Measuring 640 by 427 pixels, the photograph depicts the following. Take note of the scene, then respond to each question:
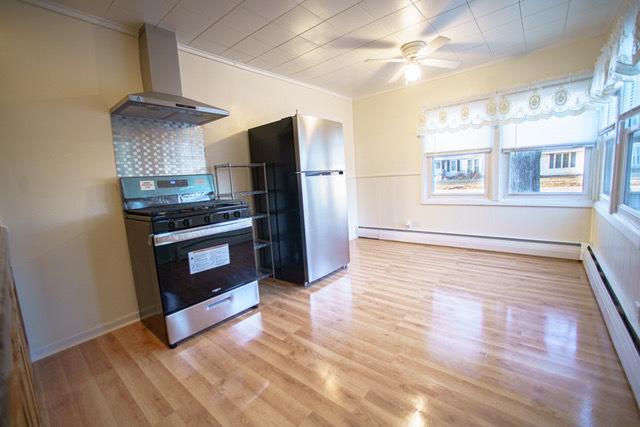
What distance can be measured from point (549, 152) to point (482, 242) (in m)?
1.28

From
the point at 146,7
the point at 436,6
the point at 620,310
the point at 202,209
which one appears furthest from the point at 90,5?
the point at 620,310

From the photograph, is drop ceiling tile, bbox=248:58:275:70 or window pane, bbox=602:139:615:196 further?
drop ceiling tile, bbox=248:58:275:70

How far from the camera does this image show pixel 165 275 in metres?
1.84

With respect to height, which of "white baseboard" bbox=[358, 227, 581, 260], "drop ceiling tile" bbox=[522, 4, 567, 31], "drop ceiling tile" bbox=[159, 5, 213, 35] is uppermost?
"drop ceiling tile" bbox=[159, 5, 213, 35]

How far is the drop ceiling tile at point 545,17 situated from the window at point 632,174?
1202 millimetres

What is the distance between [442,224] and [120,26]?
410cm

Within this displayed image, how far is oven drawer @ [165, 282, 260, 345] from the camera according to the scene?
1.90m

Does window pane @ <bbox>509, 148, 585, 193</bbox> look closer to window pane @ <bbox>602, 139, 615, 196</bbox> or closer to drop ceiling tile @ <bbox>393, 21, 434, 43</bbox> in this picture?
window pane @ <bbox>602, 139, 615, 196</bbox>

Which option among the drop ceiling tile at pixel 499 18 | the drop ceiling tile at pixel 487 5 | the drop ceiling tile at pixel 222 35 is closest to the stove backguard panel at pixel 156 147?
the drop ceiling tile at pixel 222 35

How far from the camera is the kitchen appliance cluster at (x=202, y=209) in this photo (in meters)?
1.90

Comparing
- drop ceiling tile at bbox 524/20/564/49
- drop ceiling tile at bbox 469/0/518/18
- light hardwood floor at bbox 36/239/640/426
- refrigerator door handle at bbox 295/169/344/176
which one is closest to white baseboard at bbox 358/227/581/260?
light hardwood floor at bbox 36/239/640/426

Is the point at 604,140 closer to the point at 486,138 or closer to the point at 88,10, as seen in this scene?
the point at 486,138

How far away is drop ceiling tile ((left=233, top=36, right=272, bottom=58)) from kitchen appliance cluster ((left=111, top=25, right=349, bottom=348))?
1.90 ft

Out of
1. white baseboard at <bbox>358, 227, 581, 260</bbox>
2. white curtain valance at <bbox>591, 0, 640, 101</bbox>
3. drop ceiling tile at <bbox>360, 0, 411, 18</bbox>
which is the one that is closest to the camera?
white curtain valance at <bbox>591, 0, 640, 101</bbox>
